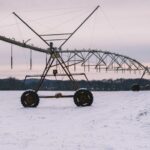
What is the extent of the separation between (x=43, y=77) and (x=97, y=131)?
54.6 feet

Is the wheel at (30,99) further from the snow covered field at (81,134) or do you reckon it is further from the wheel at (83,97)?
the snow covered field at (81,134)

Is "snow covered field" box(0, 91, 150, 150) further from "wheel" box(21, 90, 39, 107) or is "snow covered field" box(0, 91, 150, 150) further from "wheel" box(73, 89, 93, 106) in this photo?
"wheel" box(21, 90, 39, 107)

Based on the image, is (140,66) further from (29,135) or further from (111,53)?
(29,135)

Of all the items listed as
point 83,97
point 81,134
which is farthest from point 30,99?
point 81,134

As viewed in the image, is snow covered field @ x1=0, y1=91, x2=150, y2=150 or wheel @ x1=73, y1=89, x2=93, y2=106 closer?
snow covered field @ x1=0, y1=91, x2=150, y2=150

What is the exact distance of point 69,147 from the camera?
1228 cm

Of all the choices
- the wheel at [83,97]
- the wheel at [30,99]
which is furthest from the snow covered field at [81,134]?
the wheel at [30,99]

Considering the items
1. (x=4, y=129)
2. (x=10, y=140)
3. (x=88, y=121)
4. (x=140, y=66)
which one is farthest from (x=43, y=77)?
(x=140, y=66)

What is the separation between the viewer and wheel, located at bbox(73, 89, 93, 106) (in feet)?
98.5

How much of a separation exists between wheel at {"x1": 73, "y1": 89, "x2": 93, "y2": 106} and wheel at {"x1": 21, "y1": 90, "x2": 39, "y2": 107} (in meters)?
2.47

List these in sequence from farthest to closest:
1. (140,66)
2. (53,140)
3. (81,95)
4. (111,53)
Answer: (140,66) < (111,53) < (81,95) < (53,140)

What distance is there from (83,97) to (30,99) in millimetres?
3198

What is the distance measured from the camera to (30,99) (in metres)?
30.7

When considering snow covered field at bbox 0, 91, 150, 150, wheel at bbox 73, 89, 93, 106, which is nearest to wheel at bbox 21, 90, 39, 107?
wheel at bbox 73, 89, 93, 106
